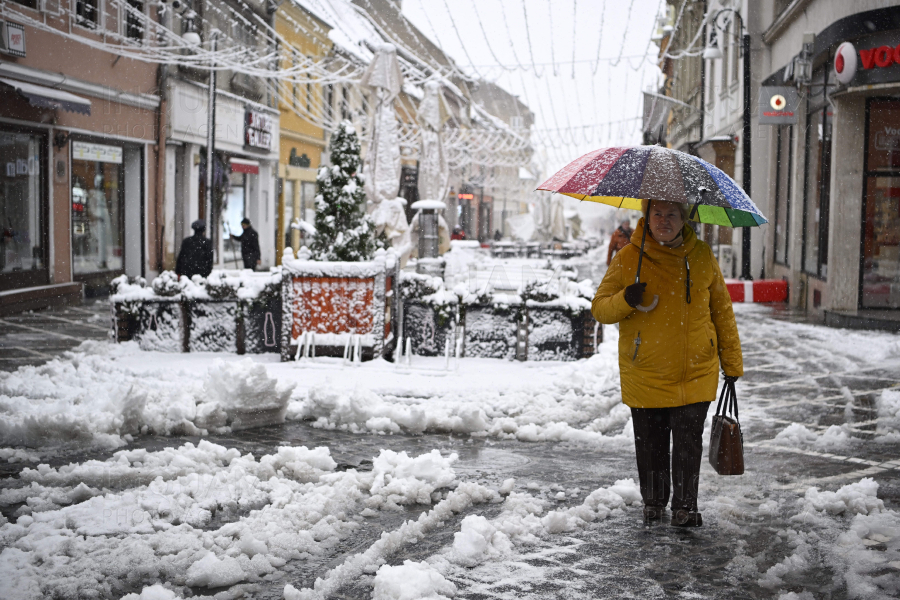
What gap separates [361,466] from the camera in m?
5.72

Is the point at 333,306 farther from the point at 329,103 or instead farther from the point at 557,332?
the point at 329,103

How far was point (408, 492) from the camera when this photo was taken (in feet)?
16.5

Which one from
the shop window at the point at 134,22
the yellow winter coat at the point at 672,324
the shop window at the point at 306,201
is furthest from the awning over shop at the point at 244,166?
the yellow winter coat at the point at 672,324

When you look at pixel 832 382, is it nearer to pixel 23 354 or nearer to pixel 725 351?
pixel 725 351

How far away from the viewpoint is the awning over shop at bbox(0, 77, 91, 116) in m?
14.8

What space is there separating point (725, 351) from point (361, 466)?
245cm

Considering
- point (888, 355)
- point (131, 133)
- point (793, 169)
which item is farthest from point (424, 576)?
point (131, 133)

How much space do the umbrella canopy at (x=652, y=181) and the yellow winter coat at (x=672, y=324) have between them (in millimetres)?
Result: 246

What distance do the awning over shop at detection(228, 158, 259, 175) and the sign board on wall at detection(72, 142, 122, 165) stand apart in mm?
6855

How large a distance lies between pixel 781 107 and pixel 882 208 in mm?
3787

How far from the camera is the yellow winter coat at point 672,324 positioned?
4340 mm

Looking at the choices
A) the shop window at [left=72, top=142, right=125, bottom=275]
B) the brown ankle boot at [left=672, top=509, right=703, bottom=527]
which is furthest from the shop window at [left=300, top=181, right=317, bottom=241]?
the brown ankle boot at [left=672, top=509, right=703, bottom=527]

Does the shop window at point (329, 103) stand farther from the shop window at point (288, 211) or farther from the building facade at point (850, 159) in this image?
the building facade at point (850, 159)

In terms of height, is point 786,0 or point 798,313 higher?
point 786,0
